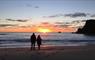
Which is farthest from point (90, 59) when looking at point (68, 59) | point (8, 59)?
point (8, 59)

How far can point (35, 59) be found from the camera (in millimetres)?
16250

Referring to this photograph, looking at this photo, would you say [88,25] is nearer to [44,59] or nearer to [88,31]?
[88,31]

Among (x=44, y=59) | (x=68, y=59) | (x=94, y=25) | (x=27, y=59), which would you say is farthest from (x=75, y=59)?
(x=94, y=25)

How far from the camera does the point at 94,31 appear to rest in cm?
17100

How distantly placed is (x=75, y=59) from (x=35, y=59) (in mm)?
2921

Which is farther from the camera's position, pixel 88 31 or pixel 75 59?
pixel 88 31

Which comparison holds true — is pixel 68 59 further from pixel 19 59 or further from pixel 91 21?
pixel 91 21

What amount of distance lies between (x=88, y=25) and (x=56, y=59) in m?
158

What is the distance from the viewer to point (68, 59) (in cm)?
1619

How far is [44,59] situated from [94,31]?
159m

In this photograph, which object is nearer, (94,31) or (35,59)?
(35,59)

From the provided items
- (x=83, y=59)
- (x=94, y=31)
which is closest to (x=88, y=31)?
(x=94, y=31)

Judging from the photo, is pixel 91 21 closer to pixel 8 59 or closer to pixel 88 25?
pixel 88 25

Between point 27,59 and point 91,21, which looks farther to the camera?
point 91,21
